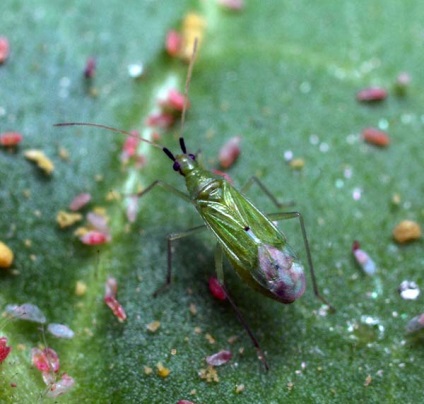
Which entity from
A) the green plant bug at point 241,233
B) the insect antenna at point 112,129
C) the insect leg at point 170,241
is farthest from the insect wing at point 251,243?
the insect antenna at point 112,129

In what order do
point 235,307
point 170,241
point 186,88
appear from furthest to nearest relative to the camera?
point 186,88 < point 170,241 < point 235,307

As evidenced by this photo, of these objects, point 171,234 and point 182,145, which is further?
point 182,145

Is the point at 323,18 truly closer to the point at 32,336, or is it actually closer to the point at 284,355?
the point at 284,355

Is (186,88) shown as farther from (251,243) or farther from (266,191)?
(251,243)

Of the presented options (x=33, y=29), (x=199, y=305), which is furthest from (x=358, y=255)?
(x=33, y=29)

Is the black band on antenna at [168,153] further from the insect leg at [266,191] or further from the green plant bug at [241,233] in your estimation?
the insect leg at [266,191]

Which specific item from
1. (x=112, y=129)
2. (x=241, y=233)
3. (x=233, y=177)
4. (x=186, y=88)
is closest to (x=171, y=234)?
(x=241, y=233)

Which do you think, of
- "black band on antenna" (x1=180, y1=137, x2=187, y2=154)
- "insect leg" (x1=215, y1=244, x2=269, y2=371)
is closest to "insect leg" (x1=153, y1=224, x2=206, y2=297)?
"insect leg" (x1=215, y1=244, x2=269, y2=371)
